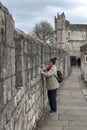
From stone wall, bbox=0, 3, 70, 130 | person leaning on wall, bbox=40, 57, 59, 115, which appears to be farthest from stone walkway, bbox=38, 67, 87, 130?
stone wall, bbox=0, 3, 70, 130

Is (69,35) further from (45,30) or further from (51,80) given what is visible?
(51,80)

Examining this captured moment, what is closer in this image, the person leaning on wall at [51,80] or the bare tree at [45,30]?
the person leaning on wall at [51,80]

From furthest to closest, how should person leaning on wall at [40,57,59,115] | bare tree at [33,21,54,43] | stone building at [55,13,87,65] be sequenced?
stone building at [55,13,87,65], bare tree at [33,21,54,43], person leaning on wall at [40,57,59,115]

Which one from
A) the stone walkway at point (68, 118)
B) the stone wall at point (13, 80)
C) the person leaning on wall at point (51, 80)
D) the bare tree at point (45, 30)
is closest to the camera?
the stone wall at point (13, 80)

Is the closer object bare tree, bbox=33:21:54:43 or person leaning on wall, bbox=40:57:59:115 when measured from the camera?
person leaning on wall, bbox=40:57:59:115

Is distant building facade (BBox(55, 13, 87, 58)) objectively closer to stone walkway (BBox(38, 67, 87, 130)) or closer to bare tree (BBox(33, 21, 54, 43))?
bare tree (BBox(33, 21, 54, 43))

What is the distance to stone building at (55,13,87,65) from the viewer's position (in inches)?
3319

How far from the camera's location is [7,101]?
17.0 feet

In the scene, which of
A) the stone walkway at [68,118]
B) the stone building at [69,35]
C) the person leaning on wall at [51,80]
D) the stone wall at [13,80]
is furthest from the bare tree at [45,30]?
the stone wall at [13,80]

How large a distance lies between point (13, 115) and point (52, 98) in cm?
555

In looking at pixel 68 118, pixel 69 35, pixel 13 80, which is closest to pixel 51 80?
pixel 68 118

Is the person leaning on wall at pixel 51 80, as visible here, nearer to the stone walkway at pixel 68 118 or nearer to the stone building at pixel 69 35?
the stone walkway at pixel 68 118

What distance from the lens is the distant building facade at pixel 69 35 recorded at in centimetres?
8431

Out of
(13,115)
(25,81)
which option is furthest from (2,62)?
(25,81)
